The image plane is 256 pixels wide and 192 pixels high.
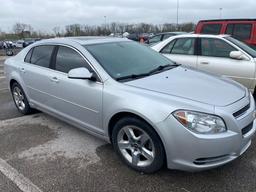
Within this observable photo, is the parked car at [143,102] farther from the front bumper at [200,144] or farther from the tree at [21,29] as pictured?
the tree at [21,29]

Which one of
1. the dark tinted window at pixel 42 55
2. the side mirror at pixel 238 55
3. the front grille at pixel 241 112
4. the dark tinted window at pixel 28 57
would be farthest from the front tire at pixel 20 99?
the side mirror at pixel 238 55

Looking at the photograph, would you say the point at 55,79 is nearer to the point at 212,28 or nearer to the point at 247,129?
the point at 247,129

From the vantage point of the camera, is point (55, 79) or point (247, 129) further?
point (55, 79)

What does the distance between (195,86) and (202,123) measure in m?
0.65

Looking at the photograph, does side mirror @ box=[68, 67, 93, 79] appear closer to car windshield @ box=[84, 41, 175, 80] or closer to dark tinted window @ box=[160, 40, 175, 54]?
car windshield @ box=[84, 41, 175, 80]

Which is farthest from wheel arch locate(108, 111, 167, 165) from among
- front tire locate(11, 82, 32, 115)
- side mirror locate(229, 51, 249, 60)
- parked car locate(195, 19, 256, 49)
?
→ parked car locate(195, 19, 256, 49)

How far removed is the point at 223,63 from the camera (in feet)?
18.0

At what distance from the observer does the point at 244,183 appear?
9.25 ft

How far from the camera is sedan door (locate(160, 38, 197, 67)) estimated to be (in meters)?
5.94

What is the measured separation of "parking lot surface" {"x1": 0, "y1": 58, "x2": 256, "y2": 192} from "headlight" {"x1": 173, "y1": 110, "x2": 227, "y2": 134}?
67cm

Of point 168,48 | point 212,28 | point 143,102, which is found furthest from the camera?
point 212,28

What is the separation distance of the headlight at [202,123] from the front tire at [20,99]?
3.45 meters

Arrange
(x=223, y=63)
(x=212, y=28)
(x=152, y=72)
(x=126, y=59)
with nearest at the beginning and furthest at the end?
(x=152, y=72) → (x=126, y=59) → (x=223, y=63) → (x=212, y=28)

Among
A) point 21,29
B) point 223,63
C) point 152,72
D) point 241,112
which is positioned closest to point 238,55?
point 223,63
